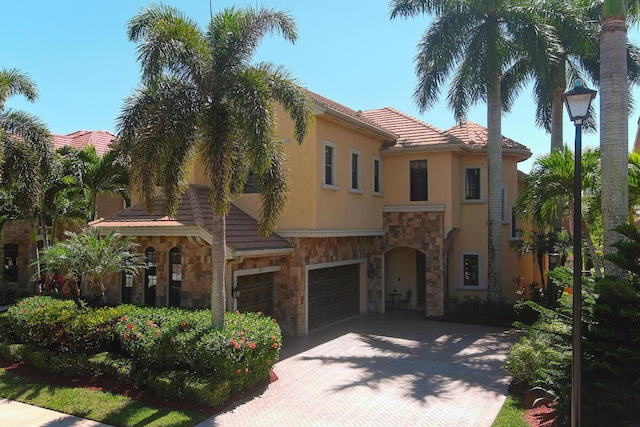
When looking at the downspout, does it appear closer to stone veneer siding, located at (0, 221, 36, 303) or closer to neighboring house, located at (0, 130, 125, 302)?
neighboring house, located at (0, 130, 125, 302)

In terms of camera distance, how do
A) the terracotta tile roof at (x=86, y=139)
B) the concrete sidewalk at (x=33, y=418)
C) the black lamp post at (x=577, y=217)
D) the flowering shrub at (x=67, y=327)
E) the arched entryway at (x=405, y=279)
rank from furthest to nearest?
the terracotta tile roof at (x=86, y=139) < the arched entryway at (x=405, y=279) < the flowering shrub at (x=67, y=327) < the concrete sidewalk at (x=33, y=418) < the black lamp post at (x=577, y=217)

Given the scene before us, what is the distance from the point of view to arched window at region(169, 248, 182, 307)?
13.9m

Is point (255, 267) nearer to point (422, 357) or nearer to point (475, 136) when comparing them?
point (422, 357)

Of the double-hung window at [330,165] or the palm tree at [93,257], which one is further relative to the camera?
the double-hung window at [330,165]

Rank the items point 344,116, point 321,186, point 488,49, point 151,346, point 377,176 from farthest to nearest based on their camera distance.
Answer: point 377,176
point 488,49
point 344,116
point 321,186
point 151,346

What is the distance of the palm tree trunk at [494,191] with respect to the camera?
17672 mm

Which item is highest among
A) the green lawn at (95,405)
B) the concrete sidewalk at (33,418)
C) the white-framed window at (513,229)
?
the white-framed window at (513,229)

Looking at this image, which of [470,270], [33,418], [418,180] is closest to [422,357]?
[470,270]

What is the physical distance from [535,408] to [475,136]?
541 inches

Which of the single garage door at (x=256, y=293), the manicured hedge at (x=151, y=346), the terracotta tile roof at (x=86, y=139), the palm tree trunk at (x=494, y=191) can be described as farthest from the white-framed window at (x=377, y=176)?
the terracotta tile roof at (x=86, y=139)

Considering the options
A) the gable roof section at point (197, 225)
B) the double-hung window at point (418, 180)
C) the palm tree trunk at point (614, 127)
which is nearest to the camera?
the palm tree trunk at point (614, 127)

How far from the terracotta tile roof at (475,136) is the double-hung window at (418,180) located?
261 cm

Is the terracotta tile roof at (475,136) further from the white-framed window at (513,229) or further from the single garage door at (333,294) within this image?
the single garage door at (333,294)

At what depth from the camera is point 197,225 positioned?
1252 cm
